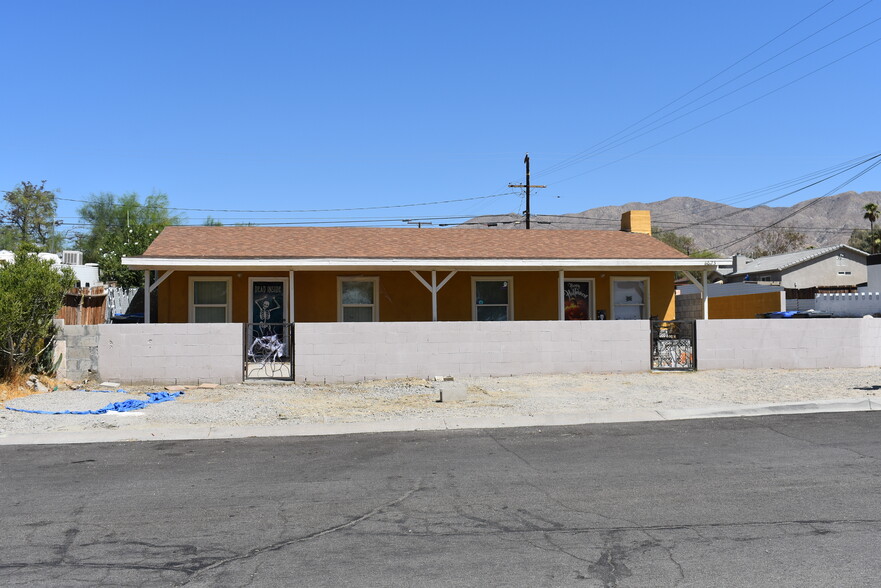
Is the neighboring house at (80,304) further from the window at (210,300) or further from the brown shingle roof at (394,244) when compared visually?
the window at (210,300)

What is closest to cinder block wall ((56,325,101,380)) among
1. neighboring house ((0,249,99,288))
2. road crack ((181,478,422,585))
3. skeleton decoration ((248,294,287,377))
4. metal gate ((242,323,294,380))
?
metal gate ((242,323,294,380))

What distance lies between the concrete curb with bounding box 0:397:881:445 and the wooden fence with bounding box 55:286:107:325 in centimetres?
904

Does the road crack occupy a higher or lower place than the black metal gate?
lower

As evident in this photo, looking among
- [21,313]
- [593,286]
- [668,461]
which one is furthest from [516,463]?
[593,286]

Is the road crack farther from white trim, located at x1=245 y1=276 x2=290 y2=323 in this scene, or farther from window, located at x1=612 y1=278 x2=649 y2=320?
window, located at x1=612 y1=278 x2=649 y2=320

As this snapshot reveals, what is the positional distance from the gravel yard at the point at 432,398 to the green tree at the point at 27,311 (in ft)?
3.24

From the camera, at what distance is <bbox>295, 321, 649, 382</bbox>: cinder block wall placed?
52.1 feet

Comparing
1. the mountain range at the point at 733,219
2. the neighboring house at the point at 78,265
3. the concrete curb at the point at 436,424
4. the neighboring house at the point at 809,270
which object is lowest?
the concrete curb at the point at 436,424

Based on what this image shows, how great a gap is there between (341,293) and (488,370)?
6.01 m

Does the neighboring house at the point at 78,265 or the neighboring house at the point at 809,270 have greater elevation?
the neighboring house at the point at 809,270

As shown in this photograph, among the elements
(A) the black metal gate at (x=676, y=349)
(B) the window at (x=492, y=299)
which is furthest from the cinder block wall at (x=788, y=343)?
(B) the window at (x=492, y=299)

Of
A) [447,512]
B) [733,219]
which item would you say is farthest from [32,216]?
[733,219]

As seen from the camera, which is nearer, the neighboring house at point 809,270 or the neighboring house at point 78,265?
the neighboring house at point 78,265

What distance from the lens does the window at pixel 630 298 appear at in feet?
74.8
